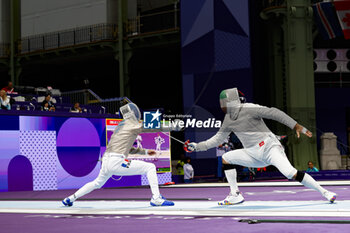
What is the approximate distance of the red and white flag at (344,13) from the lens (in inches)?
885

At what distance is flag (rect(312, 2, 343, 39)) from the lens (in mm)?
22578

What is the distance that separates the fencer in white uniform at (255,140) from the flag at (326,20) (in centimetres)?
1546

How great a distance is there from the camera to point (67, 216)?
7559 millimetres

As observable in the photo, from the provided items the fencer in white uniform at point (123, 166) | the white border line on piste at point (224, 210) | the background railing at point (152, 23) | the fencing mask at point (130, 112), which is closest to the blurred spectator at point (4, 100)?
the white border line on piste at point (224, 210)

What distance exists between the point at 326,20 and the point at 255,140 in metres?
16.0

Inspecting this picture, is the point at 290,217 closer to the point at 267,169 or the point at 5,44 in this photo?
the point at 267,169

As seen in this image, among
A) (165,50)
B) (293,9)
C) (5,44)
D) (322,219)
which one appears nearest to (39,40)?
(5,44)

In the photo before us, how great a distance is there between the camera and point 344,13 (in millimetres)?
22609

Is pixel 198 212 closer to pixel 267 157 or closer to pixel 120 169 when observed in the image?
pixel 267 157

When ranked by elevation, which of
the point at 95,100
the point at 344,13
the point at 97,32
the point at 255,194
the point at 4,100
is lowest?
the point at 255,194

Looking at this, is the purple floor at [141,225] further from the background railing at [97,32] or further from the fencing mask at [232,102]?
the background railing at [97,32]

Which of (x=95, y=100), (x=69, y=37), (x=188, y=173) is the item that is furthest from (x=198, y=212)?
(x=69, y=37)

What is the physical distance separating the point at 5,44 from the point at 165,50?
365 inches

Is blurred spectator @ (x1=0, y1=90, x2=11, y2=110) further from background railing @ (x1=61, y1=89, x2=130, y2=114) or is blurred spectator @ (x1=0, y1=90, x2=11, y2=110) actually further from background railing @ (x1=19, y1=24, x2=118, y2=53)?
background railing @ (x1=19, y1=24, x2=118, y2=53)
